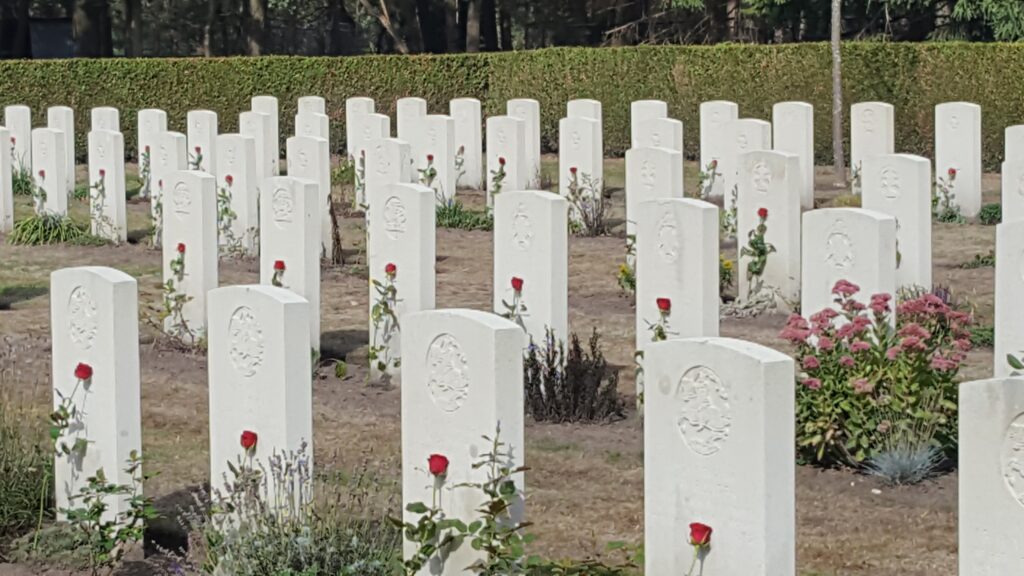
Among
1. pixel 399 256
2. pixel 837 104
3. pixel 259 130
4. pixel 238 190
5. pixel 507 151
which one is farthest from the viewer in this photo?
pixel 837 104

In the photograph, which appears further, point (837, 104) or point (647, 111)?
point (837, 104)

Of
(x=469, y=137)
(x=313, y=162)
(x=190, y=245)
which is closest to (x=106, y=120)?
(x=469, y=137)

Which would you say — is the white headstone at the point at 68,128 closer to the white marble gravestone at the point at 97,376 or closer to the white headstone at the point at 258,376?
the white marble gravestone at the point at 97,376

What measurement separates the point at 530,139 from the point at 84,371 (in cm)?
1315

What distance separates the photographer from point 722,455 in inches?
225

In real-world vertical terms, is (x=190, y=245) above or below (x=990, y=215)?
below

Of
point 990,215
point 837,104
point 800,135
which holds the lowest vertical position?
point 990,215

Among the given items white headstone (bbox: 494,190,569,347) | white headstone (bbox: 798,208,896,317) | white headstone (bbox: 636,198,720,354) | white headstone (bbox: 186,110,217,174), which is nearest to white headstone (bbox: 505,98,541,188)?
white headstone (bbox: 186,110,217,174)

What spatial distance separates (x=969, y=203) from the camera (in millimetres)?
17547

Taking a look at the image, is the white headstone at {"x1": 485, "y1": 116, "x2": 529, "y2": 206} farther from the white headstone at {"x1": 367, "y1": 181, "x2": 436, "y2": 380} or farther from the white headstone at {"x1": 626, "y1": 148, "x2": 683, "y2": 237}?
the white headstone at {"x1": 367, "y1": 181, "x2": 436, "y2": 380}

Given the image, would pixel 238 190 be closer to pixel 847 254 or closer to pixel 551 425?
pixel 551 425

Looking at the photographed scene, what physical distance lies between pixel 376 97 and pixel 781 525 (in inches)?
861

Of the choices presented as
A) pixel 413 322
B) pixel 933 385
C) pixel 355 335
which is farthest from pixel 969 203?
pixel 413 322

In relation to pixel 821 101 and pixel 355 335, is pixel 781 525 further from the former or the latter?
pixel 821 101
